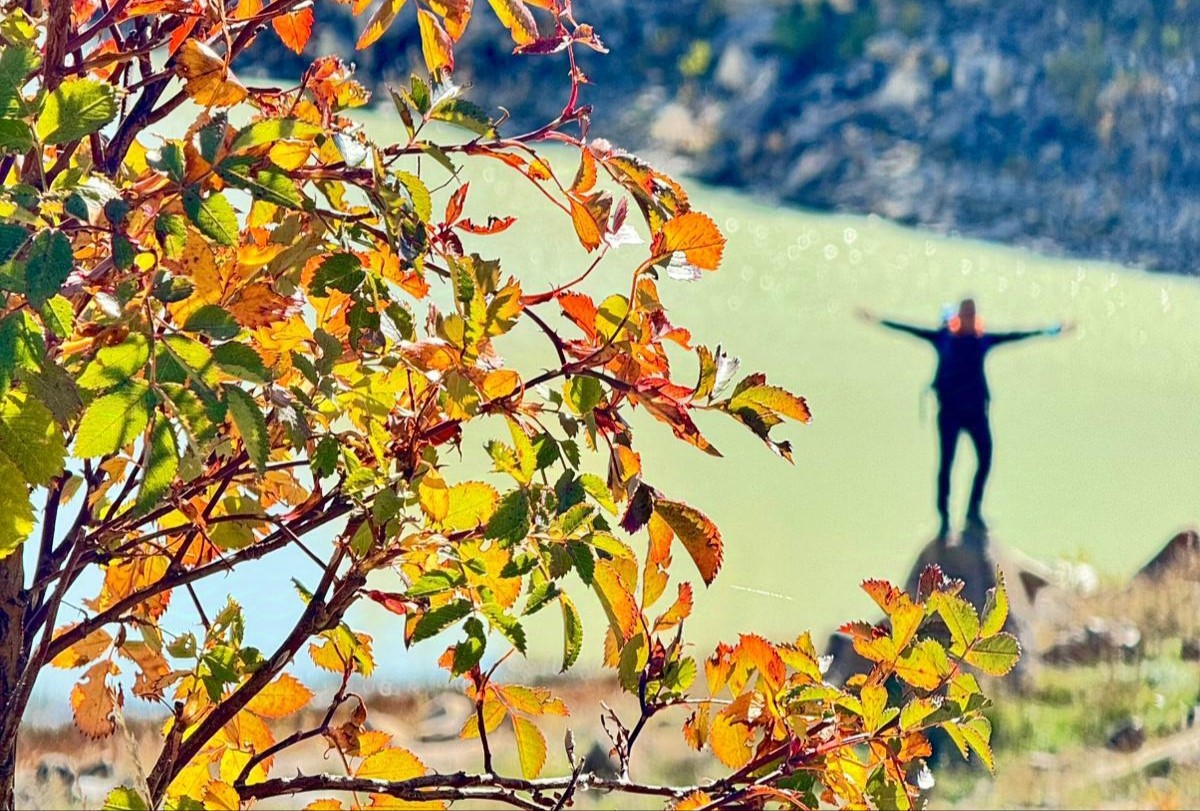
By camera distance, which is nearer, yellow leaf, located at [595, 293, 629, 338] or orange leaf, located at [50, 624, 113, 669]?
yellow leaf, located at [595, 293, 629, 338]

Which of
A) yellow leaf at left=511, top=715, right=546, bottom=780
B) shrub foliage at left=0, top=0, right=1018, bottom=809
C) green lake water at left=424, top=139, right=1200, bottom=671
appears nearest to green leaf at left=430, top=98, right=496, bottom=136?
shrub foliage at left=0, top=0, right=1018, bottom=809

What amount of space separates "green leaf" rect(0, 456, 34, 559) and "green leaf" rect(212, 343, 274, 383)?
0.06m

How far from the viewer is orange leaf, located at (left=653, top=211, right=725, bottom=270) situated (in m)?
0.41

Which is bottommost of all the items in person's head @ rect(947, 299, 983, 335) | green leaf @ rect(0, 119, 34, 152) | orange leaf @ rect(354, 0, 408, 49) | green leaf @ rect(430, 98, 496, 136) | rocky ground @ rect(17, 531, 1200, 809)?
rocky ground @ rect(17, 531, 1200, 809)

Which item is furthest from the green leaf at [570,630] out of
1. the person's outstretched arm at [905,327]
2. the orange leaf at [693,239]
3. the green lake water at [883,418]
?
the person's outstretched arm at [905,327]

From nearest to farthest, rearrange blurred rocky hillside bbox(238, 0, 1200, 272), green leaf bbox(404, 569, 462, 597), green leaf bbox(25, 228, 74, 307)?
green leaf bbox(25, 228, 74, 307)
green leaf bbox(404, 569, 462, 597)
blurred rocky hillside bbox(238, 0, 1200, 272)

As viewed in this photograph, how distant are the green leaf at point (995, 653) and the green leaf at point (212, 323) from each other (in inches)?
10.5

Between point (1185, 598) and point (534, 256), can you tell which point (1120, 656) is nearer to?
point (1185, 598)

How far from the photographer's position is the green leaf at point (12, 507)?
1.13 feet

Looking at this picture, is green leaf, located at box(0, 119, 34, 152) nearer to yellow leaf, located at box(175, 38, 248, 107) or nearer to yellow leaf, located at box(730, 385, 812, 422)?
yellow leaf, located at box(175, 38, 248, 107)

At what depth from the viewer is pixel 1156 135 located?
10.1ft

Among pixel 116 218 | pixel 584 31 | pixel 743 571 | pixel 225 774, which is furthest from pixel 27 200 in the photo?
pixel 743 571

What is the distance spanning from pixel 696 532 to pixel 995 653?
0.42ft

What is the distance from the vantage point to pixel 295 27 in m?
0.50
